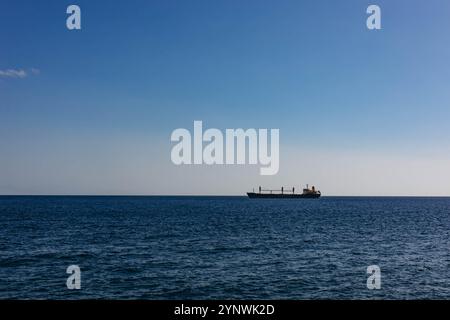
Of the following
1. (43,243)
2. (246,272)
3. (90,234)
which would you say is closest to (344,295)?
(246,272)

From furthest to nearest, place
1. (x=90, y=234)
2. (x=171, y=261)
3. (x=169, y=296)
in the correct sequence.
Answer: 1. (x=90, y=234)
2. (x=171, y=261)
3. (x=169, y=296)

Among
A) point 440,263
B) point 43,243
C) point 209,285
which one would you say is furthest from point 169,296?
point 43,243

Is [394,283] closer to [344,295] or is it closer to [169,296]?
[344,295]

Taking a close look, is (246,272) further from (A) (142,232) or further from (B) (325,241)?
(A) (142,232)

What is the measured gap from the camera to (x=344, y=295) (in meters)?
29.1

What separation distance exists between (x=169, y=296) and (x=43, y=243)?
3448 centimetres

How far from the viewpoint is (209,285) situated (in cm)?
3119
